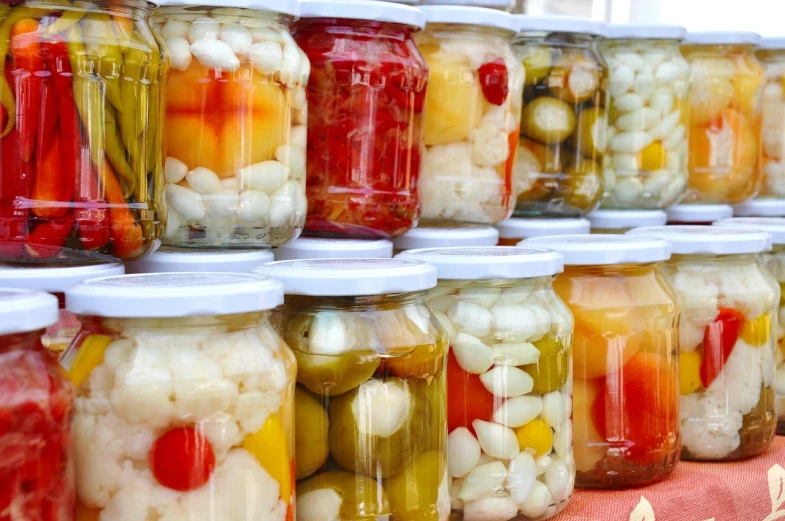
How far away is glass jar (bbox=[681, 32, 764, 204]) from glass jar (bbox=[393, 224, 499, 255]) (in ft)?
1.92

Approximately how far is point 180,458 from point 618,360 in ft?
1.89

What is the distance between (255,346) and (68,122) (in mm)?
→ 297

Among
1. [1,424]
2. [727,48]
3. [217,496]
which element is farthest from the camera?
[727,48]

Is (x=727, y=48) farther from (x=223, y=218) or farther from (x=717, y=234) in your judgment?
(x=223, y=218)

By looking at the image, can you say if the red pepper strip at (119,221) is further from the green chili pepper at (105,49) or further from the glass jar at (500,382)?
the glass jar at (500,382)

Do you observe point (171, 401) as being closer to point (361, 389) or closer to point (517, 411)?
point (361, 389)

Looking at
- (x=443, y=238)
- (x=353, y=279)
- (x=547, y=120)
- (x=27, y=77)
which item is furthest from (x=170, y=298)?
(x=547, y=120)

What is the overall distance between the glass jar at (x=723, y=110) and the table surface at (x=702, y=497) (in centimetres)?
57

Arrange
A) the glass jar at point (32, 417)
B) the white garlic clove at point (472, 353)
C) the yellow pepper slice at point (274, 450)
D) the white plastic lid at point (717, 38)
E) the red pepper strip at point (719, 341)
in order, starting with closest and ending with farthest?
the glass jar at point (32, 417)
the yellow pepper slice at point (274, 450)
the white garlic clove at point (472, 353)
the red pepper strip at point (719, 341)
the white plastic lid at point (717, 38)

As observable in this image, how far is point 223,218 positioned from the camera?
112 centimetres

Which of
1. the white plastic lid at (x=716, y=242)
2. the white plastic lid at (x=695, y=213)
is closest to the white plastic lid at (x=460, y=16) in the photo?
the white plastic lid at (x=716, y=242)

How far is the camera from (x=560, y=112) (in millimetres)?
1506

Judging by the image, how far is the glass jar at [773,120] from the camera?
6.09 feet

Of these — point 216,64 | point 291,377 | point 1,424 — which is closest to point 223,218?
point 216,64
